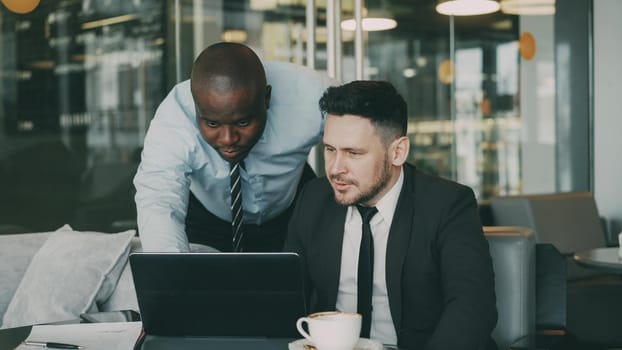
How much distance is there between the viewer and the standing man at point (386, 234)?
81.3 inches

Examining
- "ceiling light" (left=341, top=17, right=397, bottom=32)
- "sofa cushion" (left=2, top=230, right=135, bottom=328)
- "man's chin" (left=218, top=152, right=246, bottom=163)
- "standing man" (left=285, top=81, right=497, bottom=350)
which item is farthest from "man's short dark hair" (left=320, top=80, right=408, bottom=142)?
"ceiling light" (left=341, top=17, right=397, bottom=32)

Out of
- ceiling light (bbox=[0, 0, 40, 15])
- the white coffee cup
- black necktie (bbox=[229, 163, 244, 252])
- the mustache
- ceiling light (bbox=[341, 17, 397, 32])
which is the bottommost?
the white coffee cup

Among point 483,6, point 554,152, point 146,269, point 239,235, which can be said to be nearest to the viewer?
point 146,269

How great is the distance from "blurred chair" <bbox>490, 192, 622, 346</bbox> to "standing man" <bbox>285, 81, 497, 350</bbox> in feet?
9.09

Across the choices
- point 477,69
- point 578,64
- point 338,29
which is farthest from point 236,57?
point 477,69

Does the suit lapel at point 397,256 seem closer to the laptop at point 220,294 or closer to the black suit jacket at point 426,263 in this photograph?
the black suit jacket at point 426,263

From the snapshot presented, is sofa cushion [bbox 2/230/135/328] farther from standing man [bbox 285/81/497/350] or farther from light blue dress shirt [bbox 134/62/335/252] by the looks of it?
standing man [bbox 285/81/497/350]

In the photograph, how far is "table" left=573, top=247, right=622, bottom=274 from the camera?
13.0 ft

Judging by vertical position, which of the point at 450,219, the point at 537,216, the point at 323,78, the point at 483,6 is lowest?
the point at 537,216

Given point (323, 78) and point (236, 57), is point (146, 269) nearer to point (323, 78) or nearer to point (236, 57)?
point (236, 57)

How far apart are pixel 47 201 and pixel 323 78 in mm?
2798

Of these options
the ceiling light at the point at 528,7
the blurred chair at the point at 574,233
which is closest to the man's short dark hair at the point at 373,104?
the blurred chair at the point at 574,233

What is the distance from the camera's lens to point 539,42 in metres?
7.43

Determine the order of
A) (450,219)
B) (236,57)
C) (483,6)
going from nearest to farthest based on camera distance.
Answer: (450,219) < (236,57) < (483,6)
